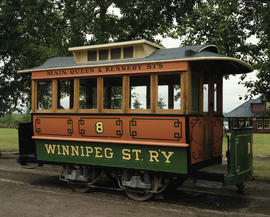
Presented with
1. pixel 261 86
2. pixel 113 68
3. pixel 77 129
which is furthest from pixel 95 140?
pixel 261 86

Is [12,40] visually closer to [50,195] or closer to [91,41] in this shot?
[91,41]

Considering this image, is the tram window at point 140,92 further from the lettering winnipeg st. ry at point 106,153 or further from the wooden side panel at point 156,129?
the lettering winnipeg st. ry at point 106,153

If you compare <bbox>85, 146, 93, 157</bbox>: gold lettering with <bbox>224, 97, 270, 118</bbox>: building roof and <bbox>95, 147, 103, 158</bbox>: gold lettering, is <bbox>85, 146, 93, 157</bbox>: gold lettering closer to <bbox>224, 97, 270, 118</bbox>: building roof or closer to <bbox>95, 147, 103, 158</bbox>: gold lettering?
<bbox>95, 147, 103, 158</bbox>: gold lettering

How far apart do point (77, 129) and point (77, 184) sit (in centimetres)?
146

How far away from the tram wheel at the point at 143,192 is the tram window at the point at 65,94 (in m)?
2.70

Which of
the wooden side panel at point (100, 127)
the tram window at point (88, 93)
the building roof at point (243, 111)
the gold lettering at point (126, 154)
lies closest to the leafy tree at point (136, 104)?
the wooden side panel at point (100, 127)

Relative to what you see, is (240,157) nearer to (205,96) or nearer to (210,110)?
(210,110)

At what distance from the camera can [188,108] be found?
731 cm

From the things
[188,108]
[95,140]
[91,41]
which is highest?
[91,41]

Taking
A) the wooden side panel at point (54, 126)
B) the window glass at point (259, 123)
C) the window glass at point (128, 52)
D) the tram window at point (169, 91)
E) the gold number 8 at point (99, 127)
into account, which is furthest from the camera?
the window glass at point (259, 123)

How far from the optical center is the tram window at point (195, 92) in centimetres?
779

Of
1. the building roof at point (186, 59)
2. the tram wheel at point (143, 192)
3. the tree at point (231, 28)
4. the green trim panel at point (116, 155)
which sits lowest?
the tram wheel at point (143, 192)

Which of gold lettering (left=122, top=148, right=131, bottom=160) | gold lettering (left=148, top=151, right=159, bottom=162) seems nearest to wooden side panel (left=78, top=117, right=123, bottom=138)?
gold lettering (left=122, top=148, right=131, bottom=160)

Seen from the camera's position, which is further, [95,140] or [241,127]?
[95,140]
